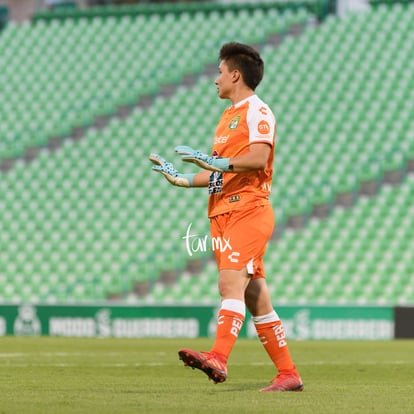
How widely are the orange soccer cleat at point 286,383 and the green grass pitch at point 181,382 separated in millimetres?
94

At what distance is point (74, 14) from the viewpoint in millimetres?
26984

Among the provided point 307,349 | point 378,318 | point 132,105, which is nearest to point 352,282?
point 378,318

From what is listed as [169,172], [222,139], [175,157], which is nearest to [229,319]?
[169,172]

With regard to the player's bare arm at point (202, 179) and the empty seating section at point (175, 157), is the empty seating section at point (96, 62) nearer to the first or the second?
the empty seating section at point (175, 157)

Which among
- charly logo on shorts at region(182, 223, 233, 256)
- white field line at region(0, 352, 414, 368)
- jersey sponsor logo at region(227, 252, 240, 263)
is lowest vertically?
white field line at region(0, 352, 414, 368)

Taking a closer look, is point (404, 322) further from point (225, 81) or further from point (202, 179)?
point (225, 81)

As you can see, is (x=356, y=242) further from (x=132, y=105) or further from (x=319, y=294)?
(x=132, y=105)

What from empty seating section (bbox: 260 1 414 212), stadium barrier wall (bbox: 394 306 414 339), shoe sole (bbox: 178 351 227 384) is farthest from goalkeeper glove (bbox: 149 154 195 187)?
empty seating section (bbox: 260 1 414 212)

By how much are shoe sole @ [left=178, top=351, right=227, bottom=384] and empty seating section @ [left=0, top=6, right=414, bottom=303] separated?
40.9ft

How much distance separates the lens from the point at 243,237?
6527 millimetres

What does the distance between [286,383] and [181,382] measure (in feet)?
3.41

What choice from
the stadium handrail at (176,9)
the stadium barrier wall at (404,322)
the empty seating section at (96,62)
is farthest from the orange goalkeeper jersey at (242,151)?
the stadium handrail at (176,9)

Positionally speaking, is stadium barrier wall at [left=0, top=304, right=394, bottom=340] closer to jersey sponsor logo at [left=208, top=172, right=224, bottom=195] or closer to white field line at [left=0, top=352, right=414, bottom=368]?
white field line at [left=0, top=352, right=414, bottom=368]

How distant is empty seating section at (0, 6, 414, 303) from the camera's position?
63.7 feet
